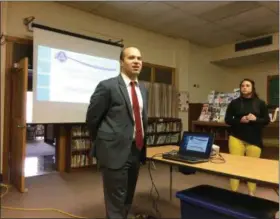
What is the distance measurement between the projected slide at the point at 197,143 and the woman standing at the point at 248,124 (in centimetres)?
88

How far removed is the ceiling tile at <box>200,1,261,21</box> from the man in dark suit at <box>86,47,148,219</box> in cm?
301

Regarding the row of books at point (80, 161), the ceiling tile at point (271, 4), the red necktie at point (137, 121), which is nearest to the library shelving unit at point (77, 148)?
A: the row of books at point (80, 161)

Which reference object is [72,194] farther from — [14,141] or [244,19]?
[244,19]

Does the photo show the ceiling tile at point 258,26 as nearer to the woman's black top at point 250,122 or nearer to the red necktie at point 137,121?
the woman's black top at point 250,122

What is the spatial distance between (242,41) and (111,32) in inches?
113

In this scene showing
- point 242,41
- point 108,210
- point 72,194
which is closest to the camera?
point 108,210

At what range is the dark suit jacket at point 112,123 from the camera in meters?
1.65

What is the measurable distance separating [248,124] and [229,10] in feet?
7.76

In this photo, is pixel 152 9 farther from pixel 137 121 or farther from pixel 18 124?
pixel 137 121

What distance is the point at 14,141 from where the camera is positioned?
3.56 m

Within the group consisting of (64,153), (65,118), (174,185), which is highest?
(65,118)

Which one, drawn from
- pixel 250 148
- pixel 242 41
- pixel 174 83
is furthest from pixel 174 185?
pixel 242 41

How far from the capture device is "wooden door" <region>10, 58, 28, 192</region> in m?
3.15

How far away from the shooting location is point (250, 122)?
2.68 metres
